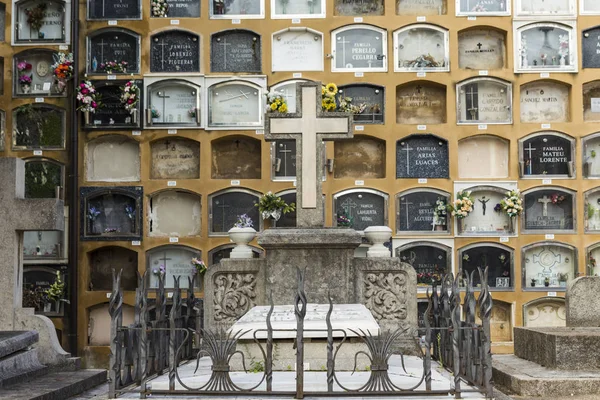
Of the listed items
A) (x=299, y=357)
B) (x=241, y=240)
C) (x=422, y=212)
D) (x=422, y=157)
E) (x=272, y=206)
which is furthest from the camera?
(x=422, y=157)

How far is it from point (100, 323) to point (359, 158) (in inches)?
173

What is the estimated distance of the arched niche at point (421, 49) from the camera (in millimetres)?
12719

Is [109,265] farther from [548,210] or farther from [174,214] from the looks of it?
[548,210]

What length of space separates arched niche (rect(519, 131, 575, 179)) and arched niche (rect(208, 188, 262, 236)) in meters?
3.84

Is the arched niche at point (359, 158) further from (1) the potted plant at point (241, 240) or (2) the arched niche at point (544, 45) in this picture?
(1) the potted plant at point (241, 240)

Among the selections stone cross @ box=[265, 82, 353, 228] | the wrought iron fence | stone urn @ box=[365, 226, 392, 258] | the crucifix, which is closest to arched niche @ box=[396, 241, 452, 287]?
the crucifix

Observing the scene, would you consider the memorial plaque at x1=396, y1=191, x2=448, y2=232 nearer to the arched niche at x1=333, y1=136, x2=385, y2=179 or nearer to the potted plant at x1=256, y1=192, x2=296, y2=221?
the arched niche at x1=333, y1=136, x2=385, y2=179

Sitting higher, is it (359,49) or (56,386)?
(359,49)

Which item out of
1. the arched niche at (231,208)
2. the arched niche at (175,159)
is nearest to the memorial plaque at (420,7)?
the arched niche at (231,208)

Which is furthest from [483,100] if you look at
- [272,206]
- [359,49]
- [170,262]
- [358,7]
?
[170,262]

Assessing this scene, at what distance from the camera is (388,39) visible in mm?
12750

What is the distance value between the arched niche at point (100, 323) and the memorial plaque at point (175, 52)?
3501 millimetres

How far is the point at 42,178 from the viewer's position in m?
12.6

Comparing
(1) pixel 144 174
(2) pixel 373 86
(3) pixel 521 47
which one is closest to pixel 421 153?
(2) pixel 373 86
